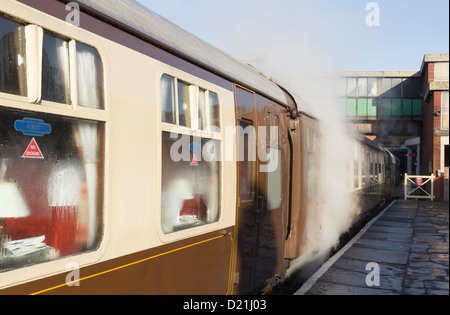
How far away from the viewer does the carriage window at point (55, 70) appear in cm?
233

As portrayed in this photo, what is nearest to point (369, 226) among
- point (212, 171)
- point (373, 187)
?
point (373, 187)

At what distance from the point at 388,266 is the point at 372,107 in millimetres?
36623

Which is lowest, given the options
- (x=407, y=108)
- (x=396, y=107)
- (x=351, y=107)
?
(x=407, y=108)

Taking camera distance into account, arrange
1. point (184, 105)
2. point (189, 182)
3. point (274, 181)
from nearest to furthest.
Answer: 1. point (184, 105)
2. point (189, 182)
3. point (274, 181)

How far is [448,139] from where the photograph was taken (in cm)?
2800

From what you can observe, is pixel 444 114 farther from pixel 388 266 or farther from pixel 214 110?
pixel 214 110

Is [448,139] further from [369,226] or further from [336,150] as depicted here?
[336,150]

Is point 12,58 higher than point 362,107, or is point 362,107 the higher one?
point 362,107

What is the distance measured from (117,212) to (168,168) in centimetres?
72

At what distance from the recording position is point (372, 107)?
43031 mm
